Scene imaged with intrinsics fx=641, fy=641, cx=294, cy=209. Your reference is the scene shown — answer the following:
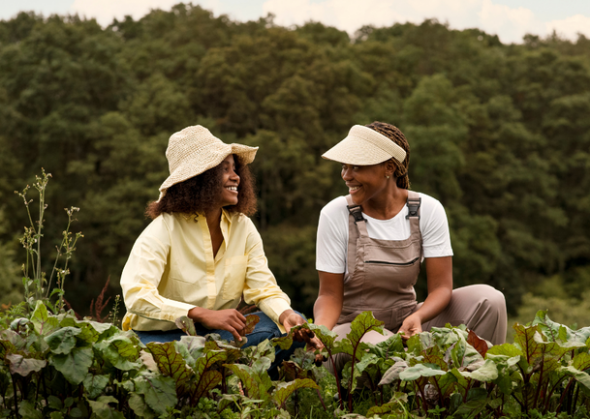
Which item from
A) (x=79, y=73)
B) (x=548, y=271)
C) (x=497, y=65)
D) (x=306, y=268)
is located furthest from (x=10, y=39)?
(x=548, y=271)

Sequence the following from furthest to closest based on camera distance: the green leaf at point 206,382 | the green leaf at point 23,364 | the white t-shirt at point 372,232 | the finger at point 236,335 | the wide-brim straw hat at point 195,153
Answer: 1. the white t-shirt at point 372,232
2. the wide-brim straw hat at point 195,153
3. the finger at point 236,335
4. the green leaf at point 206,382
5. the green leaf at point 23,364

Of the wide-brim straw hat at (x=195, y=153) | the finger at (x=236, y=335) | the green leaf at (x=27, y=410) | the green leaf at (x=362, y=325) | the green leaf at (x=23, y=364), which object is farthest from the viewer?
the wide-brim straw hat at (x=195, y=153)

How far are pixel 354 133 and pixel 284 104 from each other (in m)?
20.3

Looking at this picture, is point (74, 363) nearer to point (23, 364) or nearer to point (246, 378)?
point (23, 364)

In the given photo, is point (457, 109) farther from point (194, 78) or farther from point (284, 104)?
point (194, 78)

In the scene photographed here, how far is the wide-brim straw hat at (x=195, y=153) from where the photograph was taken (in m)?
3.01

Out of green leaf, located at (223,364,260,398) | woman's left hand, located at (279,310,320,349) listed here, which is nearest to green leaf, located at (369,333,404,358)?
woman's left hand, located at (279,310,320,349)

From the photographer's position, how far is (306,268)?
22.3 metres

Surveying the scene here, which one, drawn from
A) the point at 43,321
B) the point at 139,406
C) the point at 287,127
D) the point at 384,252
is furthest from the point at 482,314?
the point at 287,127

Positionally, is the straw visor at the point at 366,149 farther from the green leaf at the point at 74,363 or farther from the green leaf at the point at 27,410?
the green leaf at the point at 27,410

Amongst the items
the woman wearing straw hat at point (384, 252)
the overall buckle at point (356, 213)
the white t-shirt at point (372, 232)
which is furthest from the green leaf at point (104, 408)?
the overall buckle at point (356, 213)

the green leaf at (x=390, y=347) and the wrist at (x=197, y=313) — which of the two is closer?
the green leaf at (x=390, y=347)

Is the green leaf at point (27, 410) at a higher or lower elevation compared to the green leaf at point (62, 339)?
lower

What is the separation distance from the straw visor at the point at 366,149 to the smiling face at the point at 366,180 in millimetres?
61
